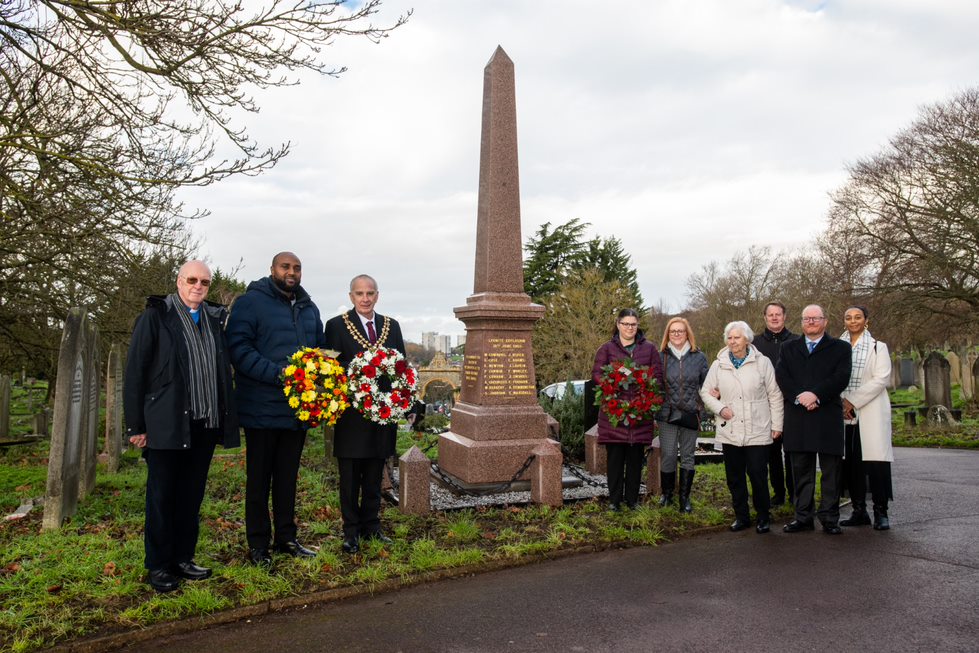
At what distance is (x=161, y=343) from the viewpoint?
4203 mm

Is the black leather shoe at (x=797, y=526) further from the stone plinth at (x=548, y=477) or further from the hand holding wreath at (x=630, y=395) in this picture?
the stone plinth at (x=548, y=477)

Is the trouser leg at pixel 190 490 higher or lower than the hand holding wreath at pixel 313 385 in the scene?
lower

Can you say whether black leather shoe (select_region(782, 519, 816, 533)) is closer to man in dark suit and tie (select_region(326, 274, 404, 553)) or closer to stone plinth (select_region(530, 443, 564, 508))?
stone plinth (select_region(530, 443, 564, 508))

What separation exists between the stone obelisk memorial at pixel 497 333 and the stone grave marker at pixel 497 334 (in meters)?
0.01

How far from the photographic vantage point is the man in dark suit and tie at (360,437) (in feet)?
16.6

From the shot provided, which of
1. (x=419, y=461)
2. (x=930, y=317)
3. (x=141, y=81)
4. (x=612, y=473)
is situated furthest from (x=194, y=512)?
(x=930, y=317)

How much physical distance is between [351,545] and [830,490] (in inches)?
164

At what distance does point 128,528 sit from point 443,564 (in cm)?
303

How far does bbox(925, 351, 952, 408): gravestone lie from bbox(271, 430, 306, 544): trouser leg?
57.8 ft

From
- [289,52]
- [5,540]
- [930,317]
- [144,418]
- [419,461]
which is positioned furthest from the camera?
[930,317]

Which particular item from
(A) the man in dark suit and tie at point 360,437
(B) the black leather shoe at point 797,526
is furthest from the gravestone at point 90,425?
(B) the black leather shoe at point 797,526

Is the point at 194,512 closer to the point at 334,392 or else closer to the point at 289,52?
the point at 334,392

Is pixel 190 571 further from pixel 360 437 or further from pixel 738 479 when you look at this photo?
pixel 738 479

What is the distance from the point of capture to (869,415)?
19.4ft
